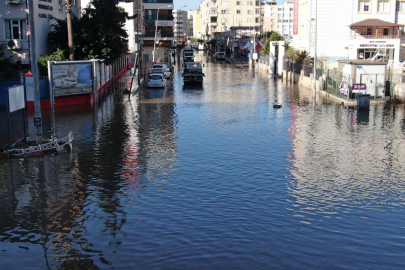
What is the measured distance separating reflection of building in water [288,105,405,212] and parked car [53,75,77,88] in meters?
14.6

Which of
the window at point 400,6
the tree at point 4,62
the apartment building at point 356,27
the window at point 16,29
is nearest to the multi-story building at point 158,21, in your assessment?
the apartment building at point 356,27

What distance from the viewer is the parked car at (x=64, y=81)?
30.3 metres

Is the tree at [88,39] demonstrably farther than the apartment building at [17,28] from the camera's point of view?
Yes

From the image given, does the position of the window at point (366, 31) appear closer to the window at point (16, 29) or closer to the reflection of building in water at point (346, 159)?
the reflection of building in water at point (346, 159)

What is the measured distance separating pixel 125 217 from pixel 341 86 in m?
25.3

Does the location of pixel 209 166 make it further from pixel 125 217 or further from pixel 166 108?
pixel 166 108

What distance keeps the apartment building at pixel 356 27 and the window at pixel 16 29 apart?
4007 centimetres

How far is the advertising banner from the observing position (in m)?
30.2

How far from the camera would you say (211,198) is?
486 inches

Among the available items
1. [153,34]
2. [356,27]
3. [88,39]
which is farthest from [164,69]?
[153,34]

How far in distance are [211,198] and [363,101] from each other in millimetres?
19868

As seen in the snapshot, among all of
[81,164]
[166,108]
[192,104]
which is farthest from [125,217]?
[192,104]

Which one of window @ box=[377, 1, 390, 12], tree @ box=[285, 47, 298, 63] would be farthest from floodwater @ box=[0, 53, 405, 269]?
window @ box=[377, 1, 390, 12]

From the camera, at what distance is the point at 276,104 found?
3159cm
